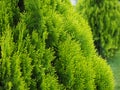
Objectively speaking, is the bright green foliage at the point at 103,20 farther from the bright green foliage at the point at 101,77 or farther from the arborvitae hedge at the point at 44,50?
the arborvitae hedge at the point at 44,50

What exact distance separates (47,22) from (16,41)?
42 centimetres

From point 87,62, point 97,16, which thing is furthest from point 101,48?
point 87,62

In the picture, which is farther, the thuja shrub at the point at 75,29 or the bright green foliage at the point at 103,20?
the bright green foliage at the point at 103,20

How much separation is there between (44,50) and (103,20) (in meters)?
9.01

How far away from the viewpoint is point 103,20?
1260 centimetres

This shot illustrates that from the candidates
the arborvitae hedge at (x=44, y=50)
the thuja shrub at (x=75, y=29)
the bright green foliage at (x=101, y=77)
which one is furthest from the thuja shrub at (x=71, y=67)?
the bright green foliage at (x=101, y=77)

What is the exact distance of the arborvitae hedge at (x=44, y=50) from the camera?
3635 millimetres

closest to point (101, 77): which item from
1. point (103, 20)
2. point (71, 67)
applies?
point (71, 67)

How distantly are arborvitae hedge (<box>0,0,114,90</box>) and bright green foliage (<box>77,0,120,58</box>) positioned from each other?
8.28 m

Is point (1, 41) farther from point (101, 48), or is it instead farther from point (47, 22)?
point (101, 48)

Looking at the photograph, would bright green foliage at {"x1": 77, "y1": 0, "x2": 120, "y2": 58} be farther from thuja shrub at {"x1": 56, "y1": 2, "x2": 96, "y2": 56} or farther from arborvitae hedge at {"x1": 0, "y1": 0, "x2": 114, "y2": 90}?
arborvitae hedge at {"x1": 0, "y1": 0, "x2": 114, "y2": 90}

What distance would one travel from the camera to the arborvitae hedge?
363 cm

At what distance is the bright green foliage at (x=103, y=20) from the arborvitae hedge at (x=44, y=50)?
8279mm

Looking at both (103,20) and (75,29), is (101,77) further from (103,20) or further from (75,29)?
(103,20)
